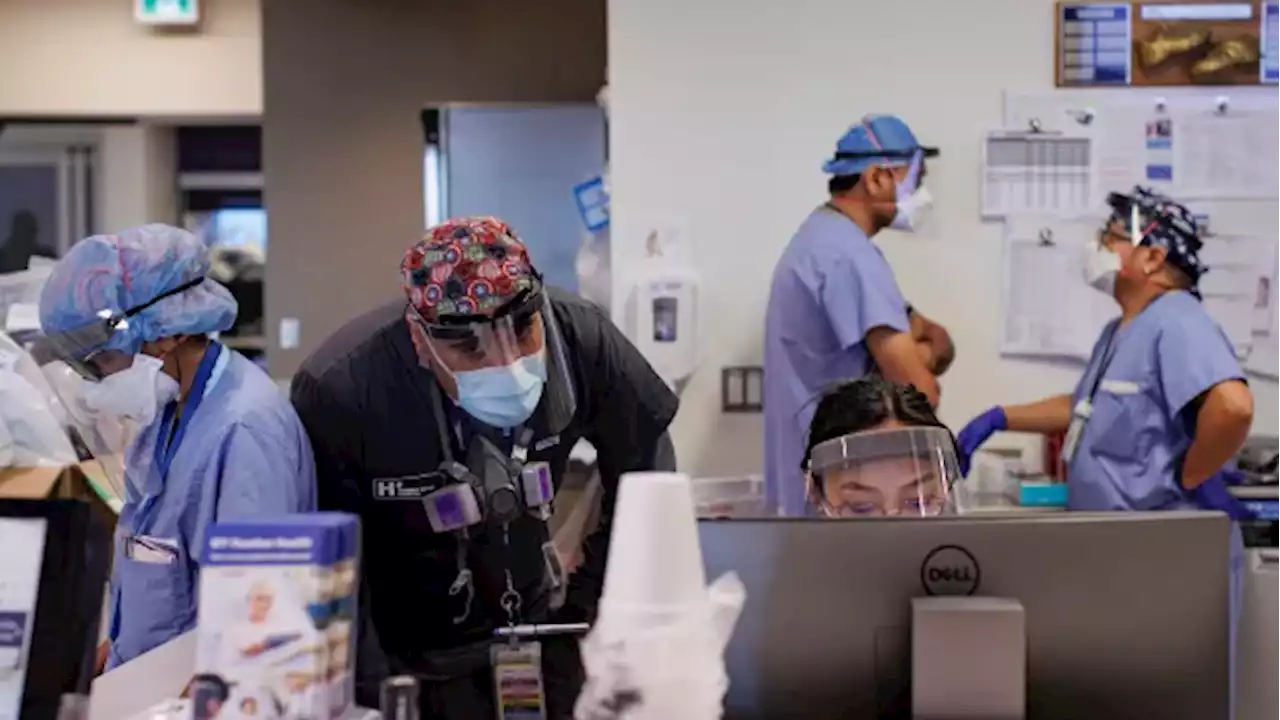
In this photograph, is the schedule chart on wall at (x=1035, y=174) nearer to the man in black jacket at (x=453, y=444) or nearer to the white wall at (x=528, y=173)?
the white wall at (x=528, y=173)

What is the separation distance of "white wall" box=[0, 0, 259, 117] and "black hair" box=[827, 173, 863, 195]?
370cm

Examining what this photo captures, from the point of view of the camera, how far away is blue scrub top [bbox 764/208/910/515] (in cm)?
337

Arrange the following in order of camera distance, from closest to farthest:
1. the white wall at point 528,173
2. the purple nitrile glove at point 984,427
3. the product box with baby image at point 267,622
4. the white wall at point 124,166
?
the product box with baby image at point 267,622
the purple nitrile glove at point 984,427
the white wall at point 528,173
the white wall at point 124,166

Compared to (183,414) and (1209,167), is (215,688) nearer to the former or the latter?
(183,414)

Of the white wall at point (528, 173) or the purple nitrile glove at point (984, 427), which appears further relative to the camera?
the white wall at point (528, 173)

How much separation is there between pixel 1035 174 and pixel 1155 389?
0.89 m

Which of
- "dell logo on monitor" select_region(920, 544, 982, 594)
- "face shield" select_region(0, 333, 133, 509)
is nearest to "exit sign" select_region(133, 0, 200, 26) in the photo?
"face shield" select_region(0, 333, 133, 509)

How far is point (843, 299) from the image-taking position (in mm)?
3373

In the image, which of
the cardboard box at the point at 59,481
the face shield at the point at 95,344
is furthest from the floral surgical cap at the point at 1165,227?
the cardboard box at the point at 59,481

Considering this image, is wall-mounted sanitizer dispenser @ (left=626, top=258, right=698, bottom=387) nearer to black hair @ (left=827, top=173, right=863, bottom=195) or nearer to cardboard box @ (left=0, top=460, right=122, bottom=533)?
black hair @ (left=827, top=173, right=863, bottom=195)

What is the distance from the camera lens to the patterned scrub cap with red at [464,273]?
1845mm

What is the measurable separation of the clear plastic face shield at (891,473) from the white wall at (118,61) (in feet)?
16.7

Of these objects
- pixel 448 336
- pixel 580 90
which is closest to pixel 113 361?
pixel 448 336

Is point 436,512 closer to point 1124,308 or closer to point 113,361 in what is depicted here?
point 113,361
